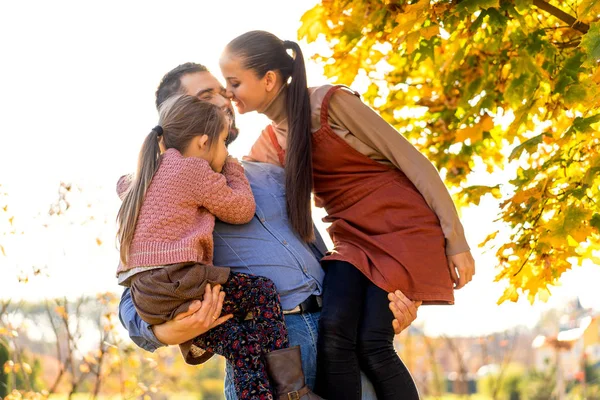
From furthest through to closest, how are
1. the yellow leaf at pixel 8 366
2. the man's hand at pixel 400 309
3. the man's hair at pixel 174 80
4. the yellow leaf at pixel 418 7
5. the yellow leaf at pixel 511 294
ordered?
the yellow leaf at pixel 8 366
the yellow leaf at pixel 511 294
the man's hair at pixel 174 80
the yellow leaf at pixel 418 7
the man's hand at pixel 400 309

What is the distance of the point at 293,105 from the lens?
2.66 m

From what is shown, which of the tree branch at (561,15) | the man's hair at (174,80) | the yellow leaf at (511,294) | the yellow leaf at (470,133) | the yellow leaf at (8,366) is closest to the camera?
the man's hair at (174,80)

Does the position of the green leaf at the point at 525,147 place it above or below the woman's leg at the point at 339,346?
above

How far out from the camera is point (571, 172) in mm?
3047

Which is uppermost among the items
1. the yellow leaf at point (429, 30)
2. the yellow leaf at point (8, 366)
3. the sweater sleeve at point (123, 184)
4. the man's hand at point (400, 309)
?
the yellow leaf at point (429, 30)

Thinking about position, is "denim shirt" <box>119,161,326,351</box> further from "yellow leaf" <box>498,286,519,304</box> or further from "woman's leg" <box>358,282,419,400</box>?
"yellow leaf" <box>498,286,519,304</box>

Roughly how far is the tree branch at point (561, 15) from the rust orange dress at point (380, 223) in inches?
33.9

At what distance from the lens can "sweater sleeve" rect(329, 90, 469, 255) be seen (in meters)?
2.57

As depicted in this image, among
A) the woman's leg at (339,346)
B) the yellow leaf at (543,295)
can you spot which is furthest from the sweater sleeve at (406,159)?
the yellow leaf at (543,295)

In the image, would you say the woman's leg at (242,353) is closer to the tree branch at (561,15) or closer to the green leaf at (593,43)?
the green leaf at (593,43)

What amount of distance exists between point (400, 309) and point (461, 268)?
0.24 m

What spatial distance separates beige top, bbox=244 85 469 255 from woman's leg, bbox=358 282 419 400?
11.1 inches

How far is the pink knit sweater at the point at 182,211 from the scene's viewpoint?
2271mm

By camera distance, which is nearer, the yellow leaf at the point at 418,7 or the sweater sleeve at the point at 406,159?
the sweater sleeve at the point at 406,159
